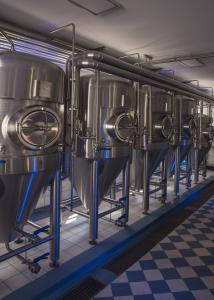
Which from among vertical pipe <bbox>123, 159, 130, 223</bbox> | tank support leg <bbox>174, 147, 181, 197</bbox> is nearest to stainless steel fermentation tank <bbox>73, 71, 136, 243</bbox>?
vertical pipe <bbox>123, 159, 130, 223</bbox>

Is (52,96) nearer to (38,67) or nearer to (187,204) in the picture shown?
(38,67)

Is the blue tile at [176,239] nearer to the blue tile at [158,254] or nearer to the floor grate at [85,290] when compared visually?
the blue tile at [158,254]

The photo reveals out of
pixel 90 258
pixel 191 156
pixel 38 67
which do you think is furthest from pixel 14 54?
pixel 191 156

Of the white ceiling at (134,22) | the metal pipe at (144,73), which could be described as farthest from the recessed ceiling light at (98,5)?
the metal pipe at (144,73)

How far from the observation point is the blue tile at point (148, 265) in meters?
2.54

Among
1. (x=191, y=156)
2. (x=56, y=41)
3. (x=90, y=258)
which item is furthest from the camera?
(x=191, y=156)

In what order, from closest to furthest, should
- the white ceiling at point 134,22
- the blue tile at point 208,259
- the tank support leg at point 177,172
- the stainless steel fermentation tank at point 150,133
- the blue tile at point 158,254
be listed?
the white ceiling at point 134,22 < the blue tile at point 208,259 < the blue tile at point 158,254 < the stainless steel fermentation tank at point 150,133 < the tank support leg at point 177,172

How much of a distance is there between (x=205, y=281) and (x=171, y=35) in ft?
9.14

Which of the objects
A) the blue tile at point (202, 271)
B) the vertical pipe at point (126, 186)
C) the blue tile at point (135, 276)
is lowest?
the blue tile at point (135, 276)

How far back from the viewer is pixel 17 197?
2002 mm

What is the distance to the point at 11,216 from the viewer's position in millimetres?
2064

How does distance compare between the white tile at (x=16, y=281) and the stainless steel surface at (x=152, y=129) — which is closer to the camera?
the white tile at (x=16, y=281)

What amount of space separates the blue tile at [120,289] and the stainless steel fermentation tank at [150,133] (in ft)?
5.17

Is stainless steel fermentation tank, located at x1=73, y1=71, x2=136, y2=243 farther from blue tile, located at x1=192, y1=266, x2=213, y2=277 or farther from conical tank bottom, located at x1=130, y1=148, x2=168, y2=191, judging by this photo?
blue tile, located at x1=192, y1=266, x2=213, y2=277
